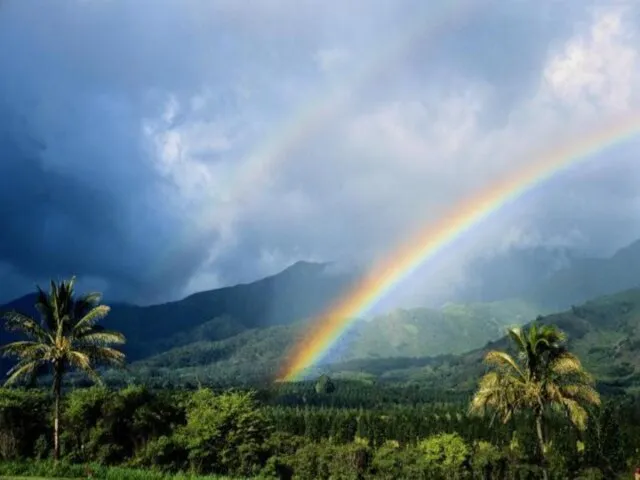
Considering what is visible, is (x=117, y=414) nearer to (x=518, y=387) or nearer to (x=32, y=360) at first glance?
(x=32, y=360)

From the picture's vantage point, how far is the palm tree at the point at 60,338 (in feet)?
140

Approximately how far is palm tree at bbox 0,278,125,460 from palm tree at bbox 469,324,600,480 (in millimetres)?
23579

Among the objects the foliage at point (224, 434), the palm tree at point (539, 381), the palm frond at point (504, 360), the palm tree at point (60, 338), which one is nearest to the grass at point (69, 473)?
the palm tree at point (60, 338)

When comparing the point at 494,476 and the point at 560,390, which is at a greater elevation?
the point at 560,390

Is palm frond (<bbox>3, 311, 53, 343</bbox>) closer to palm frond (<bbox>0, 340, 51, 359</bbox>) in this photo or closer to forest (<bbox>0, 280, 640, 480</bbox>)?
forest (<bbox>0, 280, 640, 480</bbox>)

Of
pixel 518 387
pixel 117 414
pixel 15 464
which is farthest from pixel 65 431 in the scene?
pixel 518 387

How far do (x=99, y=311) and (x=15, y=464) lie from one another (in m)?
11.5

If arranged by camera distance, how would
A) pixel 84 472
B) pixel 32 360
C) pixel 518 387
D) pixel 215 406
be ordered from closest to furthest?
pixel 84 472, pixel 518 387, pixel 32 360, pixel 215 406

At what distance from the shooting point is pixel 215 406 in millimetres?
55062

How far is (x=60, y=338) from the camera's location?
141ft

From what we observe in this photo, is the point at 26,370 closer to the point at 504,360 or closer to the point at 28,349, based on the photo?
the point at 28,349

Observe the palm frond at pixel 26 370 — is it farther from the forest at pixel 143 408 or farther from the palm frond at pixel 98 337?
the palm frond at pixel 98 337

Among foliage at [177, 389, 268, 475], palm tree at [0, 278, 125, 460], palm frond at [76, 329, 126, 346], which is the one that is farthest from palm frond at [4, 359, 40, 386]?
foliage at [177, 389, 268, 475]

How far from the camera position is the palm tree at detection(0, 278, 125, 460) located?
42594 millimetres
